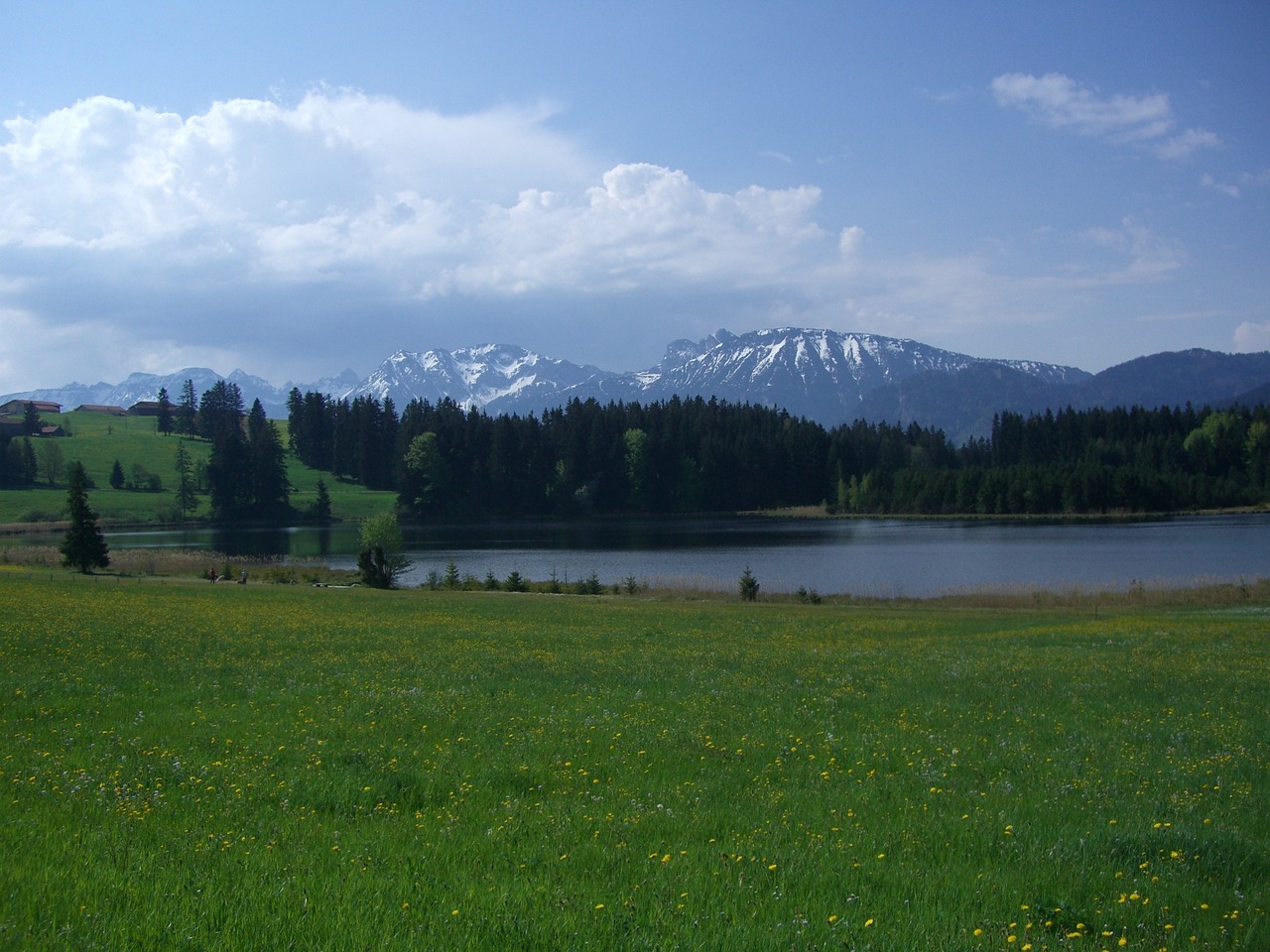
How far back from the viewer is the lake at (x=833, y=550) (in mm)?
62062

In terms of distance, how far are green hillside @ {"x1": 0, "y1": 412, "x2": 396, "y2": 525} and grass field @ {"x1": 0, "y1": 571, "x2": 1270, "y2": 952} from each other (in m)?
141

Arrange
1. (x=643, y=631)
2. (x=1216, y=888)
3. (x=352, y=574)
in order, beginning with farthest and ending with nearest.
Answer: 1. (x=352, y=574)
2. (x=643, y=631)
3. (x=1216, y=888)

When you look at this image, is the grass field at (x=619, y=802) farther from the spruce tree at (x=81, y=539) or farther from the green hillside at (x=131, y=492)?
the green hillside at (x=131, y=492)

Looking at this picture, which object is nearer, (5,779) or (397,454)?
(5,779)

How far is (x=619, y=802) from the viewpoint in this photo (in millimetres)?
9102

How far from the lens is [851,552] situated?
8488 cm

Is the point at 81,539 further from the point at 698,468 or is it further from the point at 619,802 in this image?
the point at 698,468

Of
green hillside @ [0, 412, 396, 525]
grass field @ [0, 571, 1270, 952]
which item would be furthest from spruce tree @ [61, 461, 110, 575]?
green hillside @ [0, 412, 396, 525]

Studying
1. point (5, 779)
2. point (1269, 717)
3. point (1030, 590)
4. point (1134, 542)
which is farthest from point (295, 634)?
point (1134, 542)

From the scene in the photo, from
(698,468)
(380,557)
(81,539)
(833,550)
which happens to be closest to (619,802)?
(380,557)

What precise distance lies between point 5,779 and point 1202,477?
183 meters

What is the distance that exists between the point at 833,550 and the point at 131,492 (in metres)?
134

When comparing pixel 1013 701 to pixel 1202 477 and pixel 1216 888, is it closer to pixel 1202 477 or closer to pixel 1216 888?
pixel 1216 888

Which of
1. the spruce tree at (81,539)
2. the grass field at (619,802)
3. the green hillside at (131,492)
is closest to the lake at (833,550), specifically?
the green hillside at (131,492)
